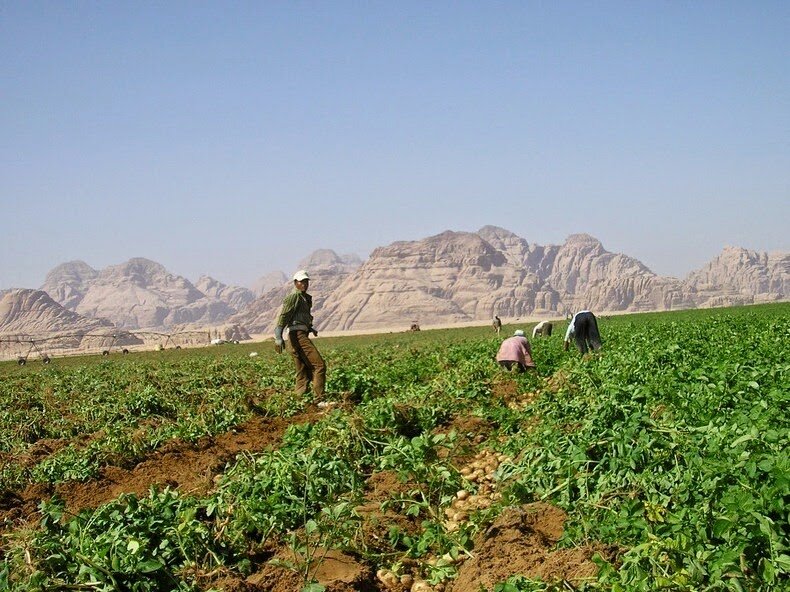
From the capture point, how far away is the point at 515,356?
497 inches

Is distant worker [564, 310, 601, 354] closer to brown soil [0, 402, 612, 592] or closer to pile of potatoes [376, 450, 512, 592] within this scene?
brown soil [0, 402, 612, 592]

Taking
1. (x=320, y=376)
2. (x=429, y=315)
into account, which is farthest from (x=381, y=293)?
(x=320, y=376)

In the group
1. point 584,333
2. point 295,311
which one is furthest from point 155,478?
point 584,333

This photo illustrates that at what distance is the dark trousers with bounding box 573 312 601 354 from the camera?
46.0 ft

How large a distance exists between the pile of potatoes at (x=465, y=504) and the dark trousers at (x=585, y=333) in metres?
6.87

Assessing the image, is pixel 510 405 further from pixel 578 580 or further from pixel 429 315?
pixel 429 315

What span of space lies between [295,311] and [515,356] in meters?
3.98

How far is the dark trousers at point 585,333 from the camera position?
14.0m

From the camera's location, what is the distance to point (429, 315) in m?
182

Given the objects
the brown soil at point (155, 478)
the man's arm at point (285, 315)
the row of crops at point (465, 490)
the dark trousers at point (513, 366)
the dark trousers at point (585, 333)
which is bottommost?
the brown soil at point (155, 478)

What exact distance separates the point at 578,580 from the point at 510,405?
21.3 ft

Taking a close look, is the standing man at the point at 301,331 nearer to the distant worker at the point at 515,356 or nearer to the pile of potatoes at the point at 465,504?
the distant worker at the point at 515,356

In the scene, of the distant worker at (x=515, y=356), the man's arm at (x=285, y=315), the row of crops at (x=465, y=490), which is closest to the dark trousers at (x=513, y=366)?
the distant worker at (x=515, y=356)

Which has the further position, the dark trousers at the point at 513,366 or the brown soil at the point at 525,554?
the dark trousers at the point at 513,366
